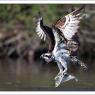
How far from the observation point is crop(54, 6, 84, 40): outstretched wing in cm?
624

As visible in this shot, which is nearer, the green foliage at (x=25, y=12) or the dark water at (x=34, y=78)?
the dark water at (x=34, y=78)

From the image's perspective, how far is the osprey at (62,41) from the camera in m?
6.20

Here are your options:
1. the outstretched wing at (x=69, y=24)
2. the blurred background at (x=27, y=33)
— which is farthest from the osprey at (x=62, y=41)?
the blurred background at (x=27, y=33)

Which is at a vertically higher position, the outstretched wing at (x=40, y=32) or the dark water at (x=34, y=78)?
the outstretched wing at (x=40, y=32)

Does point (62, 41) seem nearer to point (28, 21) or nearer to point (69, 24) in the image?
point (69, 24)

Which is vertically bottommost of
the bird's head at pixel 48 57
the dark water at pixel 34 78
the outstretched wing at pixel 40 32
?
the dark water at pixel 34 78

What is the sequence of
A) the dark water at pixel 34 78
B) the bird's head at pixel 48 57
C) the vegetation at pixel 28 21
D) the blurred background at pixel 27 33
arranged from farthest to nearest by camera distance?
the vegetation at pixel 28 21 < the blurred background at pixel 27 33 < the dark water at pixel 34 78 < the bird's head at pixel 48 57

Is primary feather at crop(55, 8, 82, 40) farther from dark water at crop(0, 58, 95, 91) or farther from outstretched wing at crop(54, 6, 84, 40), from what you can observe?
dark water at crop(0, 58, 95, 91)

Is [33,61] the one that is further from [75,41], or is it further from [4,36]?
[75,41]

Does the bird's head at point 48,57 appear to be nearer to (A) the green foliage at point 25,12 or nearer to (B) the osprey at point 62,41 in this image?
(B) the osprey at point 62,41

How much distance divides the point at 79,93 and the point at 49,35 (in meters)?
0.63

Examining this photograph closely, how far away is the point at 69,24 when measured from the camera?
20.7 ft

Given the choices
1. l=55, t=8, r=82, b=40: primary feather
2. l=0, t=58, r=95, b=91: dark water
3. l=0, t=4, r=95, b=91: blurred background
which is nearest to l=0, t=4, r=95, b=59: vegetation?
l=0, t=4, r=95, b=91: blurred background
